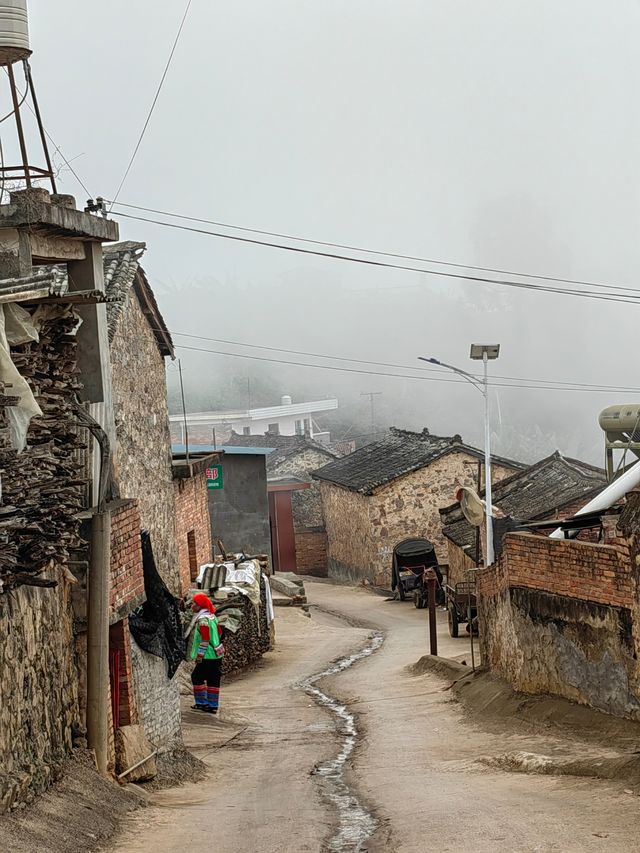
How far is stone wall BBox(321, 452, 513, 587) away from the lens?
130 ft

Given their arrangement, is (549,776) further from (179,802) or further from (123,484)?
(123,484)

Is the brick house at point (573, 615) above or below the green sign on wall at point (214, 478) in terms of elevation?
below

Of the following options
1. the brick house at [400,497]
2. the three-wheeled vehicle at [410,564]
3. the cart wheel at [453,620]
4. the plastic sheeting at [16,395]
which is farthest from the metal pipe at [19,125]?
the brick house at [400,497]

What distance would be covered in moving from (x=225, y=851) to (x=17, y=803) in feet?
4.71

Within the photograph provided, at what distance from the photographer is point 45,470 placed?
8258mm

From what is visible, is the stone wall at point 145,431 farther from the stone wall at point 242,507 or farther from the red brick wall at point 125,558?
the stone wall at point 242,507

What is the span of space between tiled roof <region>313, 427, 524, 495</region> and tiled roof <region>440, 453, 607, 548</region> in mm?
4698

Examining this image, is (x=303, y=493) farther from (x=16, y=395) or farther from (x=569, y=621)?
(x=16, y=395)

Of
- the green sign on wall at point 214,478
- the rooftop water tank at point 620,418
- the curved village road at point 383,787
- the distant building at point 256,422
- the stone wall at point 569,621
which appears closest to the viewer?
the curved village road at point 383,787

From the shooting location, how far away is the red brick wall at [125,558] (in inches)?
379

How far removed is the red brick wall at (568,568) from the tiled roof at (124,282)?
7.40 metres

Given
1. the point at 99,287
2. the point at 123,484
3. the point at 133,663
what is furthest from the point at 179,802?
the point at 123,484

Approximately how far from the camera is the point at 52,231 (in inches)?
345

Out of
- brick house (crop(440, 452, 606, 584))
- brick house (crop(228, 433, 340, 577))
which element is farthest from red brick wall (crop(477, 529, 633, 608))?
brick house (crop(228, 433, 340, 577))
